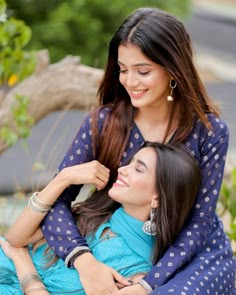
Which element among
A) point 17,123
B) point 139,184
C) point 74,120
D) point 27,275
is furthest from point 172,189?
point 74,120

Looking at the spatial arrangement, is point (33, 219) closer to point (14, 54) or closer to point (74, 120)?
point (14, 54)

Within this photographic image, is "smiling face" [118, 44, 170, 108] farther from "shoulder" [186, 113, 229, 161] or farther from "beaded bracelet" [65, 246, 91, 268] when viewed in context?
"beaded bracelet" [65, 246, 91, 268]

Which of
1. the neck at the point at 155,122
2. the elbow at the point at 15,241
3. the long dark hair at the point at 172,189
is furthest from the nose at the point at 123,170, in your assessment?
the elbow at the point at 15,241

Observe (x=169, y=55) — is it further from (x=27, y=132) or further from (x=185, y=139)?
(x=27, y=132)

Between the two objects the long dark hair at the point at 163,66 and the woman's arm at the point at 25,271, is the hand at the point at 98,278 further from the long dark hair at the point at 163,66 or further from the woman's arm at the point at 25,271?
the long dark hair at the point at 163,66

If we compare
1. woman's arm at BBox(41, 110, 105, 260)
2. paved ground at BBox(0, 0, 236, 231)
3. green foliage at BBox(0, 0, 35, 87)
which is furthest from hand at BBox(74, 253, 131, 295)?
paved ground at BBox(0, 0, 236, 231)

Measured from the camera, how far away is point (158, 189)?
2943 mm

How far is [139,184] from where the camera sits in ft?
9.65

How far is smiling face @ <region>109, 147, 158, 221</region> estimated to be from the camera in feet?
9.66

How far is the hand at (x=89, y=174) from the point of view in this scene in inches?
120

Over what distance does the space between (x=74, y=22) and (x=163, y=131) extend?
567cm

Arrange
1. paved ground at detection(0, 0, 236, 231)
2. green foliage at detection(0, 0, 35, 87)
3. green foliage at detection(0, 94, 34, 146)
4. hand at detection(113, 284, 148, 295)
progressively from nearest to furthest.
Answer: hand at detection(113, 284, 148, 295) → green foliage at detection(0, 0, 35, 87) → green foliage at detection(0, 94, 34, 146) → paved ground at detection(0, 0, 236, 231)

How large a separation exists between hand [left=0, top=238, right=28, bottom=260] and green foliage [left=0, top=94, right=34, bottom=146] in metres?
1.42

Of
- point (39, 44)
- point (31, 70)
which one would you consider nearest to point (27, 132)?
point (31, 70)
